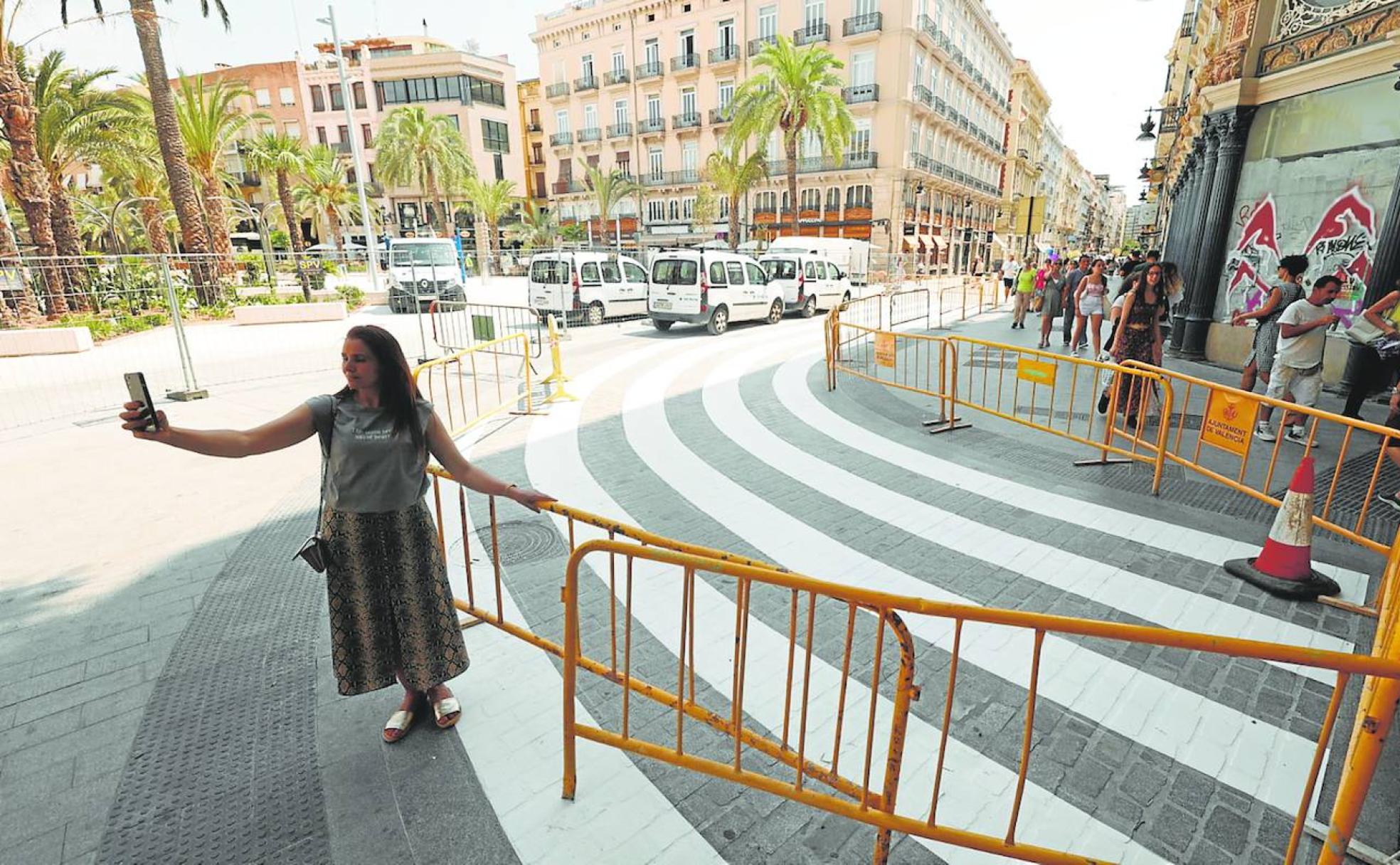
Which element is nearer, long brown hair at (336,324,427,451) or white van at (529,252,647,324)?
long brown hair at (336,324,427,451)

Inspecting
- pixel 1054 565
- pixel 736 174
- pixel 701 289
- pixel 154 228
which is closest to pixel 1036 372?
pixel 1054 565

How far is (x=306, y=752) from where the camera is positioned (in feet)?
9.55

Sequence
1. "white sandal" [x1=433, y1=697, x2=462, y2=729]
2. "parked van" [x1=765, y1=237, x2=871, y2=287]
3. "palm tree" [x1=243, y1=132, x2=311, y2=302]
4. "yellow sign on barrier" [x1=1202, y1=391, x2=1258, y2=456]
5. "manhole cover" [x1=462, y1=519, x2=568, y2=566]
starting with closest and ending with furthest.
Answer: "white sandal" [x1=433, y1=697, x2=462, y2=729]
"manhole cover" [x1=462, y1=519, x2=568, y2=566]
"yellow sign on barrier" [x1=1202, y1=391, x2=1258, y2=456]
"parked van" [x1=765, y1=237, x2=871, y2=287]
"palm tree" [x1=243, y1=132, x2=311, y2=302]

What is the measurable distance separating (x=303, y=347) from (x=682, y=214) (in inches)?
1655

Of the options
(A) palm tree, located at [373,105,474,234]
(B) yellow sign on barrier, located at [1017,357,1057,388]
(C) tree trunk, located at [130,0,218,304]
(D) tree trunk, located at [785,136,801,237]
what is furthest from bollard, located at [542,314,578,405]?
(A) palm tree, located at [373,105,474,234]

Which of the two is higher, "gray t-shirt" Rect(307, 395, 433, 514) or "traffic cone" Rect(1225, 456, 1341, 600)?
"gray t-shirt" Rect(307, 395, 433, 514)

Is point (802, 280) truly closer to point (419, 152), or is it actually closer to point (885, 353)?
point (885, 353)

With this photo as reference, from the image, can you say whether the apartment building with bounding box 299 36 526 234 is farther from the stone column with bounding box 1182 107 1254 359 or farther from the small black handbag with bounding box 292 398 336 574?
the small black handbag with bounding box 292 398 336 574

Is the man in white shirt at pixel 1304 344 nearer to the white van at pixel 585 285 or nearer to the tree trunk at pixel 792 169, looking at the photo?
the white van at pixel 585 285

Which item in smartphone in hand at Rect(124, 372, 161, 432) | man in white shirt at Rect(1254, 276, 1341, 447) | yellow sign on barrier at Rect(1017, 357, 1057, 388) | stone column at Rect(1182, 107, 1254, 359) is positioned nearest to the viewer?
smartphone in hand at Rect(124, 372, 161, 432)

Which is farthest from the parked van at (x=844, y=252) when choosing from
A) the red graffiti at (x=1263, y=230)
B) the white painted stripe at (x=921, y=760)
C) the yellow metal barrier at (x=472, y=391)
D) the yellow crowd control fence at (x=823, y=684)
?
the yellow crowd control fence at (x=823, y=684)

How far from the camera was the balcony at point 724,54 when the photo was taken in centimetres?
4641

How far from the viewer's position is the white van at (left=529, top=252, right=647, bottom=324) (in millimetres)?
16984

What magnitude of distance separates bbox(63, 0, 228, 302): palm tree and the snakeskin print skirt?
16798 mm
